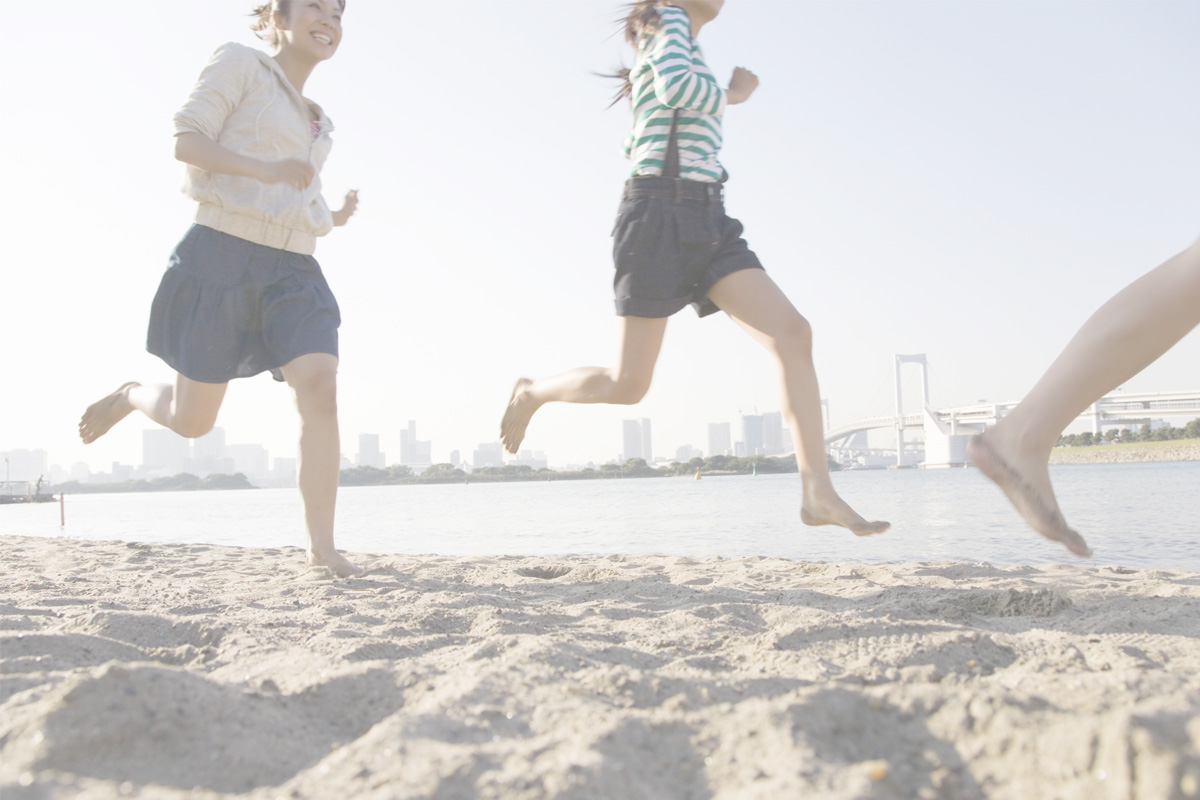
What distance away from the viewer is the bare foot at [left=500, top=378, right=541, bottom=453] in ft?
10.5

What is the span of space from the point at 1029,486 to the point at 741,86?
1629 mm

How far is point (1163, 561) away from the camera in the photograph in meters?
4.19

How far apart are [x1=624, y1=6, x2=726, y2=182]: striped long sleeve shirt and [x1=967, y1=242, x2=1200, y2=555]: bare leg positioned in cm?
115

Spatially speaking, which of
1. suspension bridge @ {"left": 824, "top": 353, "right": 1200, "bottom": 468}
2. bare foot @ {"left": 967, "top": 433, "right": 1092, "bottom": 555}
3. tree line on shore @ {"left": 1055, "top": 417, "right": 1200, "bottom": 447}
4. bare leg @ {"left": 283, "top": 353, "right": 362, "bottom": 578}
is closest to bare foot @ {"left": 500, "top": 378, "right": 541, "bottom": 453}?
bare leg @ {"left": 283, "top": 353, "right": 362, "bottom": 578}

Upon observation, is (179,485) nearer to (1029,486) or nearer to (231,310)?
(231,310)

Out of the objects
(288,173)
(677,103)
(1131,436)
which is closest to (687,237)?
(677,103)

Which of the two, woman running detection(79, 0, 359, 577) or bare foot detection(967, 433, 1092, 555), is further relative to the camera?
woman running detection(79, 0, 359, 577)

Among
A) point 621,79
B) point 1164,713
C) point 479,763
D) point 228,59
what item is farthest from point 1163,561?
point 228,59

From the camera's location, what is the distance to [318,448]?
271 cm

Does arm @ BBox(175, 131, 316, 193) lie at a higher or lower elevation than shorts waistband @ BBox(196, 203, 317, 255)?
higher

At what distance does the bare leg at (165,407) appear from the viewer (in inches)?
112

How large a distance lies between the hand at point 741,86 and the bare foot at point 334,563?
6.43 feet

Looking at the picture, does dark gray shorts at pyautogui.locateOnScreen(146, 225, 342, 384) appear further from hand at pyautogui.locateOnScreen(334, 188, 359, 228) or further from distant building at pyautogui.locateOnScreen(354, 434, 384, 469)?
distant building at pyautogui.locateOnScreen(354, 434, 384, 469)

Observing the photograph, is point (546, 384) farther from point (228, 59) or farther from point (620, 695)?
point (620, 695)
